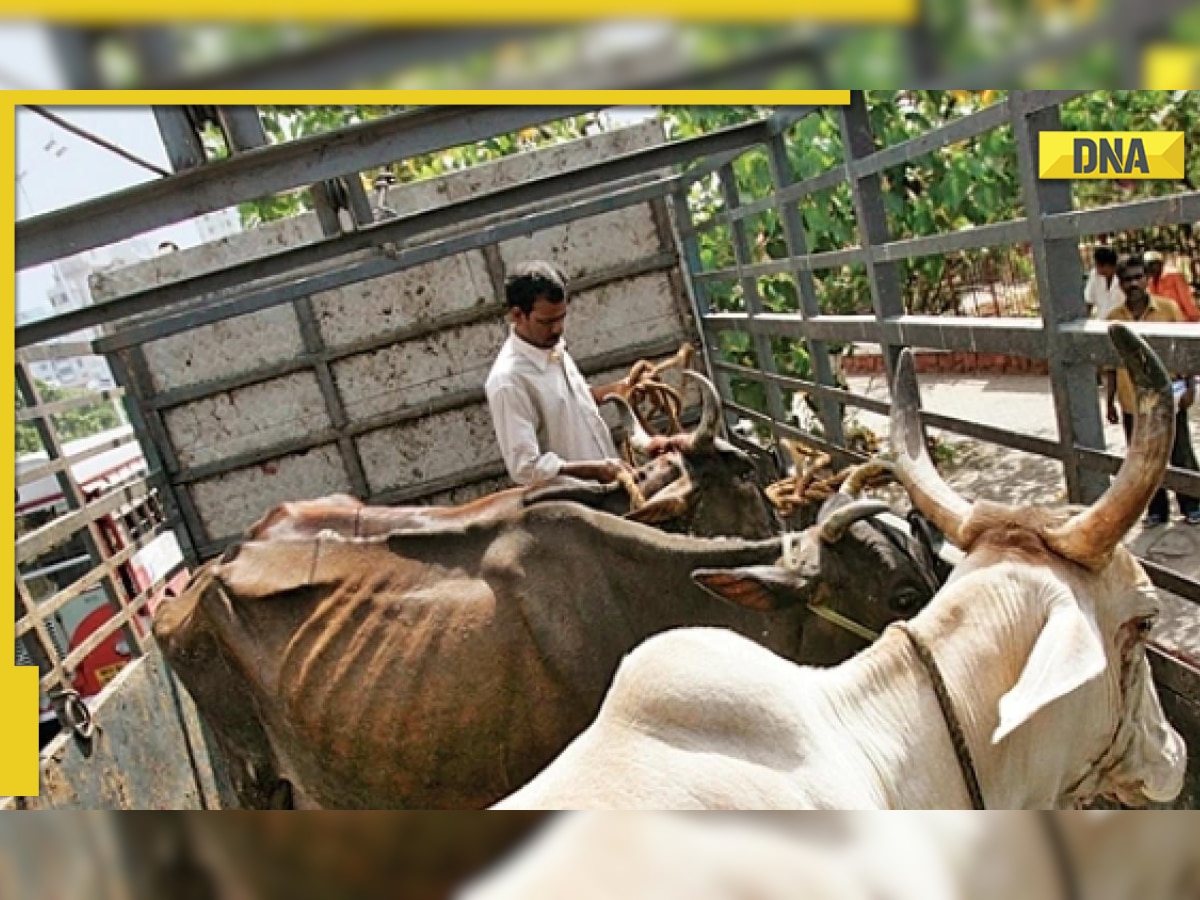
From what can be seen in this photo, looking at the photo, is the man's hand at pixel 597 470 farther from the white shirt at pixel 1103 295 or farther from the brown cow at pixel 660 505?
the white shirt at pixel 1103 295

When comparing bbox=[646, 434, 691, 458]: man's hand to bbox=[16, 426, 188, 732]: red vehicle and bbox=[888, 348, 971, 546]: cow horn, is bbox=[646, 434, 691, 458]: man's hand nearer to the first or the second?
bbox=[888, 348, 971, 546]: cow horn

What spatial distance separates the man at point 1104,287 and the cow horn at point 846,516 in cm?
145

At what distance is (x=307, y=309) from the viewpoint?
5480 millimetres

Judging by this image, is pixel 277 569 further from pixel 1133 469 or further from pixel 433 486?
pixel 1133 469

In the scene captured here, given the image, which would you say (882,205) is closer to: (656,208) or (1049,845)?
(656,208)

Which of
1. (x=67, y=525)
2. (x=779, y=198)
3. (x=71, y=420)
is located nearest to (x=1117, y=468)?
(x=779, y=198)

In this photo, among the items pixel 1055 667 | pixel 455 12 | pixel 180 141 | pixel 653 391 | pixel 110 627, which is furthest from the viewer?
pixel 653 391

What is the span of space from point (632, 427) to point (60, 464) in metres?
2.13

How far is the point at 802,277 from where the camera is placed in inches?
173

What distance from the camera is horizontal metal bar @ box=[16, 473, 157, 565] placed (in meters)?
3.38

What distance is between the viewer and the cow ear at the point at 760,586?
8.30 ft

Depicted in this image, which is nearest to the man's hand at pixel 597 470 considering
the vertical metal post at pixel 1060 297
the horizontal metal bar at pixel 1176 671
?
the vertical metal post at pixel 1060 297

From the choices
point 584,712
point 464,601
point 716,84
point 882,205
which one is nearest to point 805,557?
point 584,712

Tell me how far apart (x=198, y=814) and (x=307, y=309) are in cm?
481
